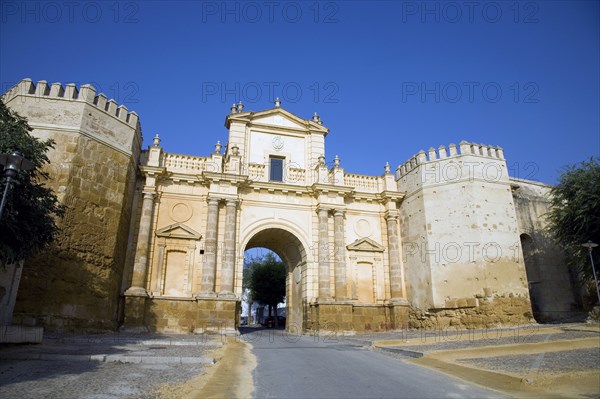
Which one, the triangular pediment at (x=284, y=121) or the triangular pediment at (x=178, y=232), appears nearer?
the triangular pediment at (x=178, y=232)

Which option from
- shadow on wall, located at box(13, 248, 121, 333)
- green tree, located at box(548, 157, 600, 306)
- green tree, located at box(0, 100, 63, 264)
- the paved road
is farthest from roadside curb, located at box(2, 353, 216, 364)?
green tree, located at box(548, 157, 600, 306)

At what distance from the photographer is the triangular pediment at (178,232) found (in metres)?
18.0

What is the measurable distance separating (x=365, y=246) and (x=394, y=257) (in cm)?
163

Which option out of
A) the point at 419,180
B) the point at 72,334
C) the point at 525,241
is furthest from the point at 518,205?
the point at 72,334

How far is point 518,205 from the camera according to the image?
21.8m

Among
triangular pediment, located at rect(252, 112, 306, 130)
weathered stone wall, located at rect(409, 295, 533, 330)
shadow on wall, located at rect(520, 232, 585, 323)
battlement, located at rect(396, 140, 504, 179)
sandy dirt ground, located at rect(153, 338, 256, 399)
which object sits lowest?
sandy dirt ground, located at rect(153, 338, 256, 399)

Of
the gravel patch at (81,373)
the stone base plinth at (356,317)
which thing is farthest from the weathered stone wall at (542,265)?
the gravel patch at (81,373)

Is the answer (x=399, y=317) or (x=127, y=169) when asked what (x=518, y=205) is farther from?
(x=127, y=169)

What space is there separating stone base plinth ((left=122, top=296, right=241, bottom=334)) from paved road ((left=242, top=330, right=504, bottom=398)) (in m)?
7.32

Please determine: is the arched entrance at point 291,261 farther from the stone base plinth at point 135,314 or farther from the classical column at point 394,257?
the stone base plinth at point 135,314

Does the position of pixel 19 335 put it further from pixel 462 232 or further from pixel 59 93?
pixel 462 232

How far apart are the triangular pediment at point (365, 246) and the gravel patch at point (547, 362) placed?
11.1 metres

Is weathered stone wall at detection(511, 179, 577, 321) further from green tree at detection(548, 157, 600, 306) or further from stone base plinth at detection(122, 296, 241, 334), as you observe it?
stone base plinth at detection(122, 296, 241, 334)

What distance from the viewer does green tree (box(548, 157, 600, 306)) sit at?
16.7 m
